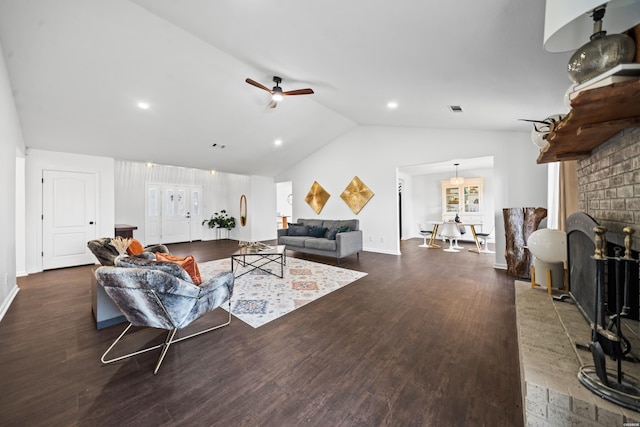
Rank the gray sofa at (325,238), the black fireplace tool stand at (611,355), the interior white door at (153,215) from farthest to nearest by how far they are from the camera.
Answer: the interior white door at (153,215), the gray sofa at (325,238), the black fireplace tool stand at (611,355)

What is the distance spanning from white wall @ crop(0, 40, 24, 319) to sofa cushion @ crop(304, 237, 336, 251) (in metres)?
4.36

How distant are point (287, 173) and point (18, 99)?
19.7ft

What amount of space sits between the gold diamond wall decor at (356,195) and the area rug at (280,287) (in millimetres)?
2307

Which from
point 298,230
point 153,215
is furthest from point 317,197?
point 153,215

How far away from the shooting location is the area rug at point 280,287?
282cm

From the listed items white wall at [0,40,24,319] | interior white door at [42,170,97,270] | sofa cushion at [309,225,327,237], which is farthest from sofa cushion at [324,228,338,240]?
interior white door at [42,170,97,270]

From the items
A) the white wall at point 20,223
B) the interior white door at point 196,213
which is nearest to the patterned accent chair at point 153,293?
the white wall at point 20,223

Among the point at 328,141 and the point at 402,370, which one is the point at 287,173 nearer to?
the point at 328,141

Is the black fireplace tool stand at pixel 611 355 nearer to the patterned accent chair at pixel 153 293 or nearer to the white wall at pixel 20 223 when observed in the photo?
the patterned accent chair at pixel 153 293

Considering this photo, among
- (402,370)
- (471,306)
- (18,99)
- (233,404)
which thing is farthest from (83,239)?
(471,306)

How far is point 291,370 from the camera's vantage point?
5.95 feet

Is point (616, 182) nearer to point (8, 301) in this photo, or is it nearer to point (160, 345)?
point (160, 345)

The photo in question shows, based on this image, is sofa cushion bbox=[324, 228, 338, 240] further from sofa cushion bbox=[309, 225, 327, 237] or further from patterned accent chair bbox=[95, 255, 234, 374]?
patterned accent chair bbox=[95, 255, 234, 374]

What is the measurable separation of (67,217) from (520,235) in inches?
340
